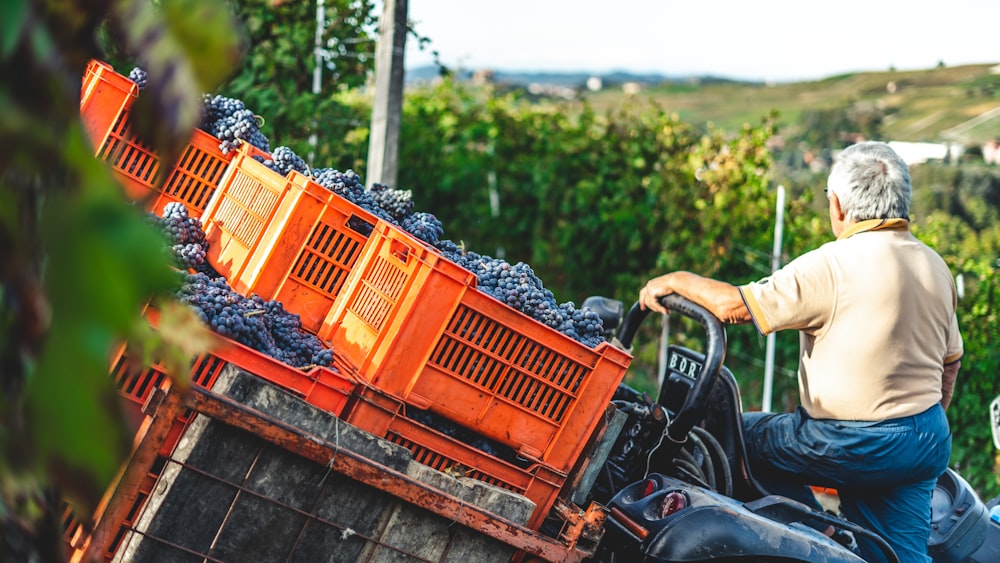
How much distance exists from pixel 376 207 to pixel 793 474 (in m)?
1.86

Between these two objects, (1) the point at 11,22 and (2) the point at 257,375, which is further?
(2) the point at 257,375

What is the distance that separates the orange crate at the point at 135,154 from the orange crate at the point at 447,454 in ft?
5.32

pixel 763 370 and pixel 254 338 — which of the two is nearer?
Answer: pixel 254 338

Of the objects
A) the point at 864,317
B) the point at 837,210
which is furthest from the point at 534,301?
the point at 837,210

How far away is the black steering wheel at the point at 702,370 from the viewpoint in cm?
330

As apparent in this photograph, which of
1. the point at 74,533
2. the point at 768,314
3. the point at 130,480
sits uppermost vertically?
the point at 768,314

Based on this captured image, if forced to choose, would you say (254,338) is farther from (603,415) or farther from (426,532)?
(603,415)

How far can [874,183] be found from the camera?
3.55 meters

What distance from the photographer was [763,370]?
30.5ft

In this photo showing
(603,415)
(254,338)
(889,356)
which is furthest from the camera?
(889,356)

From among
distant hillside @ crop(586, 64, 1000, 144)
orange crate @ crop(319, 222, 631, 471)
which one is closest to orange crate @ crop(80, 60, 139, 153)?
orange crate @ crop(319, 222, 631, 471)

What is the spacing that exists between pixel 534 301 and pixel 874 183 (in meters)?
1.39

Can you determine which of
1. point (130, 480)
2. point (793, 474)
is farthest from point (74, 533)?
point (793, 474)

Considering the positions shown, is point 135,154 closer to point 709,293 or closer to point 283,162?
point 283,162
